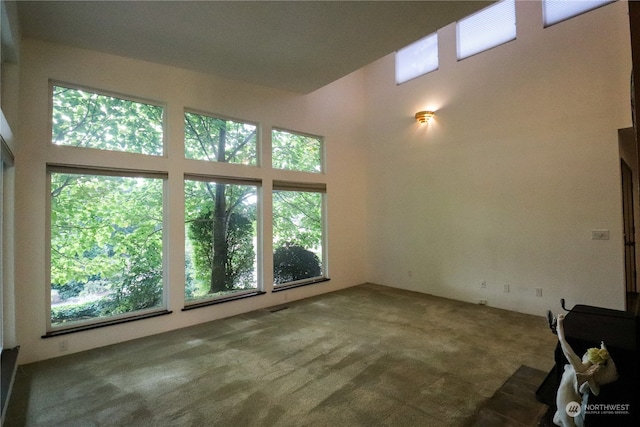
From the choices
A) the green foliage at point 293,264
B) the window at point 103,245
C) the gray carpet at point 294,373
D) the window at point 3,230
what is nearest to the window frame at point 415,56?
the green foliage at point 293,264

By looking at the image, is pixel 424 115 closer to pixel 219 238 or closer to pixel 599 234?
pixel 599 234

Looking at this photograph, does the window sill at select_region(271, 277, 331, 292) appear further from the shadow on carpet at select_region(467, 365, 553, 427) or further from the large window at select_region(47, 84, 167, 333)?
the shadow on carpet at select_region(467, 365, 553, 427)

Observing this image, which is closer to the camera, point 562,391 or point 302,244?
point 562,391

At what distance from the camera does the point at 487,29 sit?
14.6ft

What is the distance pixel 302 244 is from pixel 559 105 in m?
4.11

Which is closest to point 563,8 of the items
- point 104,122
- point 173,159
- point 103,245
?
point 173,159

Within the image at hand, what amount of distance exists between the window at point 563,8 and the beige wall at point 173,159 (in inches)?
121

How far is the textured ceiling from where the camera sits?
2.62 m

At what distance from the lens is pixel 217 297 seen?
Answer: 415cm

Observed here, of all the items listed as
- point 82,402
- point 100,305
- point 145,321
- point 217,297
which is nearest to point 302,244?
point 217,297

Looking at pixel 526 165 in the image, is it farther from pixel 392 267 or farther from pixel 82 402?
pixel 82 402

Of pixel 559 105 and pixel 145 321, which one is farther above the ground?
pixel 559 105

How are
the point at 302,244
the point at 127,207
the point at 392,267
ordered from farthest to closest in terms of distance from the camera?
the point at 392,267 < the point at 302,244 < the point at 127,207

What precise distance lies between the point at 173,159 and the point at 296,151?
201cm
